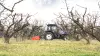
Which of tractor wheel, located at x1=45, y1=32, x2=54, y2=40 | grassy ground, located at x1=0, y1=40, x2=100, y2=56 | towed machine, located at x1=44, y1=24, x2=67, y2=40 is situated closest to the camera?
grassy ground, located at x1=0, y1=40, x2=100, y2=56

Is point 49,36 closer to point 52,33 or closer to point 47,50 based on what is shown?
point 52,33

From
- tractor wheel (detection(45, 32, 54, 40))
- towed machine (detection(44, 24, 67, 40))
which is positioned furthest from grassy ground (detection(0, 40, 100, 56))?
towed machine (detection(44, 24, 67, 40))

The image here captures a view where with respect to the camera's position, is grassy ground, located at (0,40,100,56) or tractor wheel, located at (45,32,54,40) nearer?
grassy ground, located at (0,40,100,56)

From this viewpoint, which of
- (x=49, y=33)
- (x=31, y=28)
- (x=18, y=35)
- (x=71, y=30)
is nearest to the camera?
(x=49, y=33)

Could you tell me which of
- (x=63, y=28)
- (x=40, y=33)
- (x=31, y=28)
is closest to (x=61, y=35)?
(x=63, y=28)

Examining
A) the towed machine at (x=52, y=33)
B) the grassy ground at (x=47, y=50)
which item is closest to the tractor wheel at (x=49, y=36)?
the towed machine at (x=52, y=33)

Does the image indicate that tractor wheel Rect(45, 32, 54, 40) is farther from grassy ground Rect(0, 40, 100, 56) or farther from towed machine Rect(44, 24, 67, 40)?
grassy ground Rect(0, 40, 100, 56)

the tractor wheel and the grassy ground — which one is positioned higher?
the grassy ground

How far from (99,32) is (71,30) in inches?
726

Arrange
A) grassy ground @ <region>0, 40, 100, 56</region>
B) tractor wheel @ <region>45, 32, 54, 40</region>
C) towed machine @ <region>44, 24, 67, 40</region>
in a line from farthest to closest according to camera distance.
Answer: towed machine @ <region>44, 24, 67, 40</region> → tractor wheel @ <region>45, 32, 54, 40</region> → grassy ground @ <region>0, 40, 100, 56</region>

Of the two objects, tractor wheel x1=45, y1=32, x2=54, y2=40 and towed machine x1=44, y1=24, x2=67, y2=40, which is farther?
towed machine x1=44, y1=24, x2=67, y2=40

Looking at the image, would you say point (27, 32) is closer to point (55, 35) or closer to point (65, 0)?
point (55, 35)

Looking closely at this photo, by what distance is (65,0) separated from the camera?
25.1 m

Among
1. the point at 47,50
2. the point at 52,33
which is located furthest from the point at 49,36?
the point at 47,50
